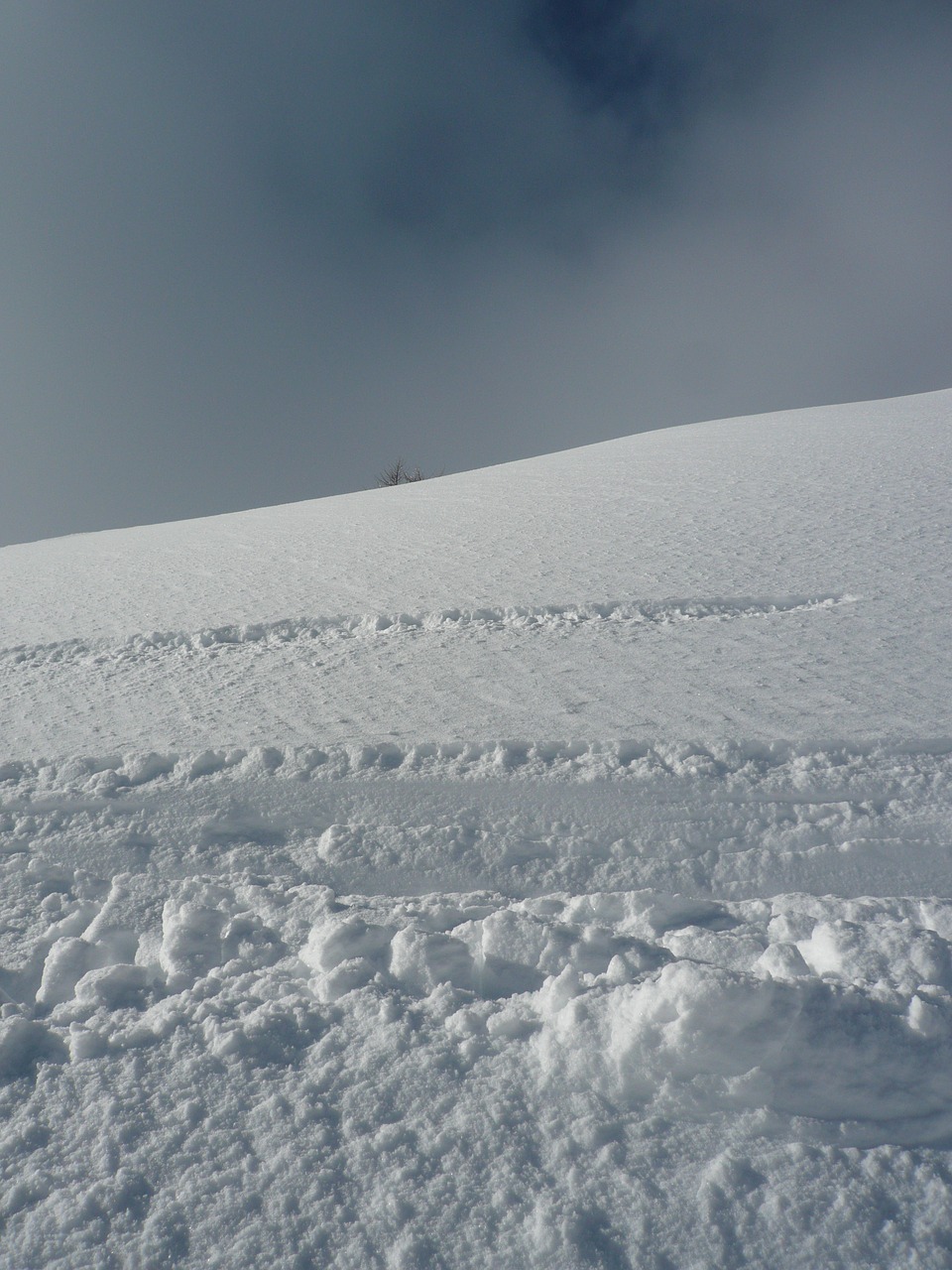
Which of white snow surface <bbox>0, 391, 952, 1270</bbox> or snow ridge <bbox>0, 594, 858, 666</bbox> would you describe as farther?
snow ridge <bbox>0, 594, 858, 666</bbox>

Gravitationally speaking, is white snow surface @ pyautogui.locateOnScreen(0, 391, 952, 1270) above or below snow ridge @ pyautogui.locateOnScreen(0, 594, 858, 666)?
below

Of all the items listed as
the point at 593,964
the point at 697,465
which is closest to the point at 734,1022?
the point at 593,964

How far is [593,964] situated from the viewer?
1491 mm

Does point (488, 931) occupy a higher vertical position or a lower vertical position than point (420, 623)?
lower

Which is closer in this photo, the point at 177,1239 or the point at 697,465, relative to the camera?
the point at 177,1239

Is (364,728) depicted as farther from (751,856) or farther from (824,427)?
(824,427)

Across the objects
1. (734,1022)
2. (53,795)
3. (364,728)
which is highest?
(364,728)

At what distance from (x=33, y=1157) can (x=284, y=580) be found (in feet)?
9.84

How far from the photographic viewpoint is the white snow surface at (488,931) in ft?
3.69

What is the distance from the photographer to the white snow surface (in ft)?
3.69

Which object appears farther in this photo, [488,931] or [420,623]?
[420,623]

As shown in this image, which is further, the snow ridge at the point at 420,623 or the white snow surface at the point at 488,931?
the snow ridge at the point at 420,623

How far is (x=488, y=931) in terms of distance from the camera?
5.15 feet

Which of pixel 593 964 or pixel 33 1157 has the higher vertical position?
pixel 593 964
